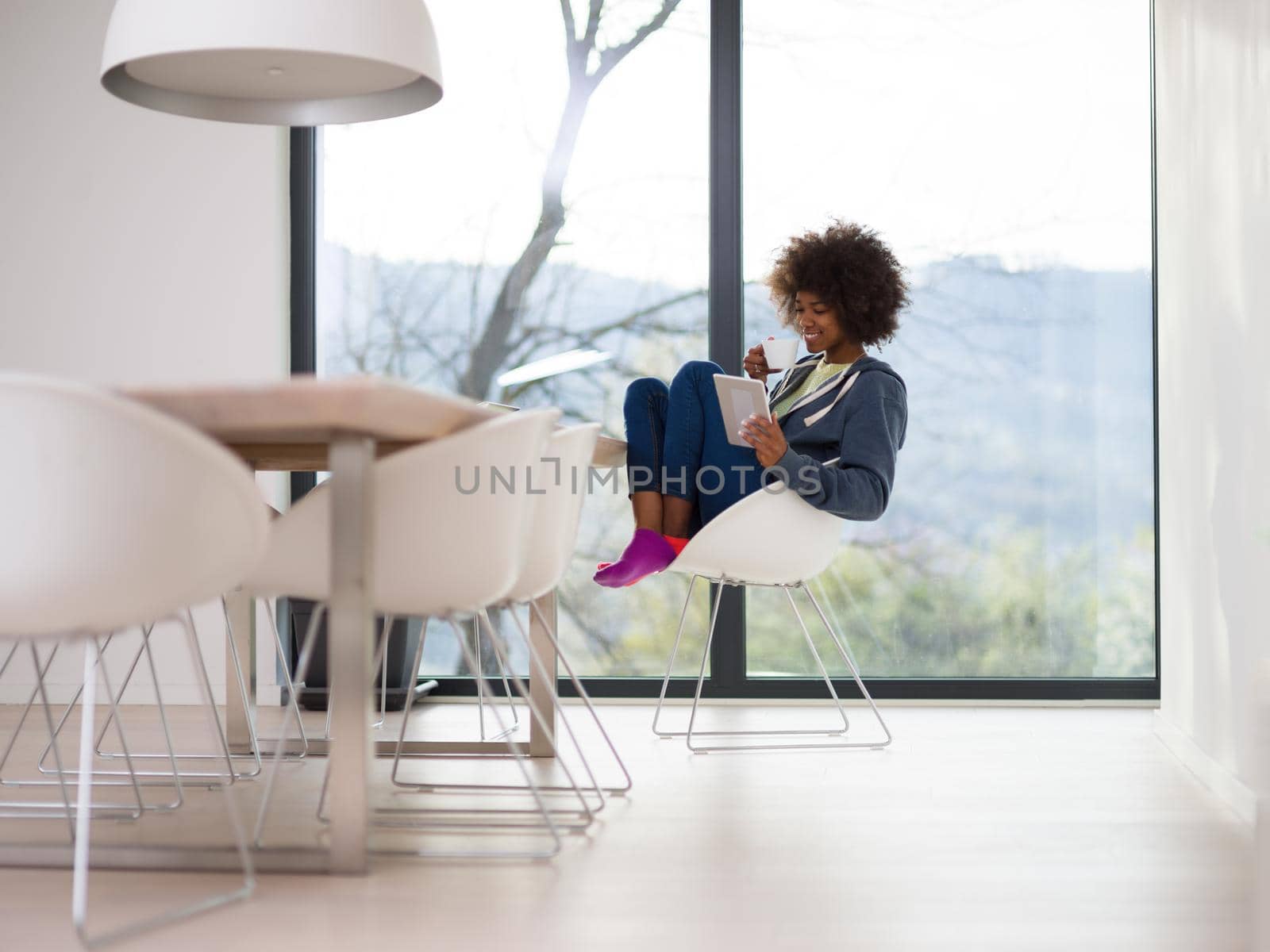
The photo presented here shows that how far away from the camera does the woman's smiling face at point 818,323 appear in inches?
136

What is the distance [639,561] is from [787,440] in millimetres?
599

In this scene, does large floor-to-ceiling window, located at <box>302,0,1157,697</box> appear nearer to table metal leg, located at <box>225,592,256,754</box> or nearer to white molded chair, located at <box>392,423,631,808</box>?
table metal leg, located at <box>225,592,256,754</box>

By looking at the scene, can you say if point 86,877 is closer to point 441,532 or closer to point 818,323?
point 441,532

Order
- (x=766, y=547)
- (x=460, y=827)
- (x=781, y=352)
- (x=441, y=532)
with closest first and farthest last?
(x=441, y=532) → (x=460, y=827) → (x=766, y=547) → (x=781, y=352)

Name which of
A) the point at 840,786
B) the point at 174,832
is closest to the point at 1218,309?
the point at 840,786

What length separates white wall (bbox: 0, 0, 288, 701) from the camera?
421 centimetres

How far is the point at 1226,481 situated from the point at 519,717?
6.67ft

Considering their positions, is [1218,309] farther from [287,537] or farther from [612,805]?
[287,537]

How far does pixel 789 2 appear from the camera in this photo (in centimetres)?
417

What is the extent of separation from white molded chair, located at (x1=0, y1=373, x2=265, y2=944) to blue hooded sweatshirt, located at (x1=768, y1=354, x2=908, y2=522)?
166 centimetres

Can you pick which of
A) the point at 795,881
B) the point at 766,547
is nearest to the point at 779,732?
the point at 766,547

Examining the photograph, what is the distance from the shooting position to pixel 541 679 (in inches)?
116

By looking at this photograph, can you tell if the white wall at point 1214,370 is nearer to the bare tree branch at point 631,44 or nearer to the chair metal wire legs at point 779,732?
the chair metal wire legs at point 779,732

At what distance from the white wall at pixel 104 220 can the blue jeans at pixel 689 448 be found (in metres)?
1.61
